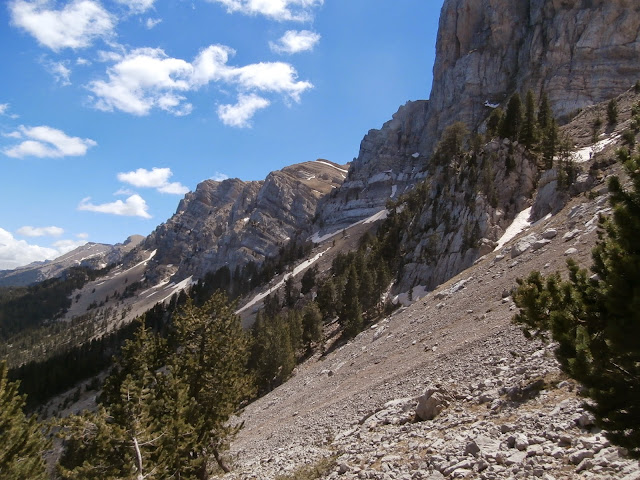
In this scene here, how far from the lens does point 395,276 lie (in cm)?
6819

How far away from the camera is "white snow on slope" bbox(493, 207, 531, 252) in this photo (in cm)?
5089

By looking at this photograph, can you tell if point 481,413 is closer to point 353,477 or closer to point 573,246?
point 353,477

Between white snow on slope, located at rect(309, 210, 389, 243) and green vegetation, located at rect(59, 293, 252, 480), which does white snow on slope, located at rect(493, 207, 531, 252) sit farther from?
white snow on slope, located at rect(309, 210, 389, 243)

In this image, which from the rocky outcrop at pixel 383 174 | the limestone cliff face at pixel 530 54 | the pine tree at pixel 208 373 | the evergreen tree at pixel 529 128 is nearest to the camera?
the pine tree at pixel 208 373

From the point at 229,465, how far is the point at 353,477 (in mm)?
12227

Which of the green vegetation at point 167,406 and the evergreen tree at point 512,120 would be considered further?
the evergreen tree at point 512,120

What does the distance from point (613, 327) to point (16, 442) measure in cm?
2308

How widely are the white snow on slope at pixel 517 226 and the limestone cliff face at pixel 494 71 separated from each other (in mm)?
64100

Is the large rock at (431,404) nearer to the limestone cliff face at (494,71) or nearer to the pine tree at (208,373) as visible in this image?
the pine tree at (208,373)

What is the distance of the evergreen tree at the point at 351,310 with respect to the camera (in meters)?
52.5

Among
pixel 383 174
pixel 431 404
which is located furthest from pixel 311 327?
pixel 383 174

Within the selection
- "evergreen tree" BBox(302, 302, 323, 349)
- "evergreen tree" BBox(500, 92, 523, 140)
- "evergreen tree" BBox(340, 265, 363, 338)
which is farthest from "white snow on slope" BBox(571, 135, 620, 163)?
"evergreen tree" BBox(302, 302, 323, 349)

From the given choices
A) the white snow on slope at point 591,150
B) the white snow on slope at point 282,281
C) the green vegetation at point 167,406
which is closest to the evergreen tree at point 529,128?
the white snow on slope at point 591,150

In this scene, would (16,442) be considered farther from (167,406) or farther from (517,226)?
(517,226)
